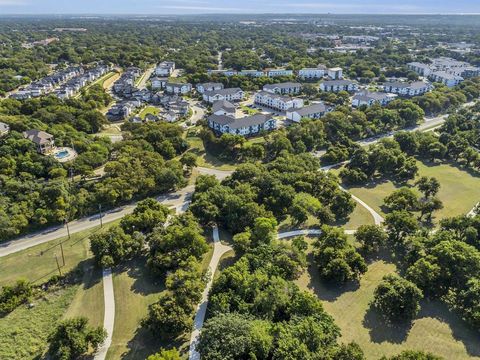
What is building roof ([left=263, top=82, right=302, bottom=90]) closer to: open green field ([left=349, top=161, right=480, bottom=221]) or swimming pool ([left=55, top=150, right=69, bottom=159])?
open green field ([left=349, top=161, right=480, bottom=221])

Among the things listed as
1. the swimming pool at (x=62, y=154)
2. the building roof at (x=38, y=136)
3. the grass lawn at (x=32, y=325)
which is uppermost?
the building roof at (x=38, y=136)

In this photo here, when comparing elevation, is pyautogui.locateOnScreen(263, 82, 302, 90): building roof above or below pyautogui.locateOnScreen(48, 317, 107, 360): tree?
above

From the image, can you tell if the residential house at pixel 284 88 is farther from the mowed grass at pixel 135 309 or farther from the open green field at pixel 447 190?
the mowed grass at pixel 135 309

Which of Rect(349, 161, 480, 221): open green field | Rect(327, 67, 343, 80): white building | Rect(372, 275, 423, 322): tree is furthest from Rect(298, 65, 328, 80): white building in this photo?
Rect(372, 275, 423, 322): tree

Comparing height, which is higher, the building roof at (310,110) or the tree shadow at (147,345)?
the building roof at (310,110)

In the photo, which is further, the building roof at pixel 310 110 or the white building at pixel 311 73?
the white building at pixel 311 73

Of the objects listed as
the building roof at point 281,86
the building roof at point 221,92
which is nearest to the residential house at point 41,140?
the building roof at point 221,92

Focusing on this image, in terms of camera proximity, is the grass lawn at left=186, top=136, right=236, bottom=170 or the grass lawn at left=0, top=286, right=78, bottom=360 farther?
the grass lawn at left=186, top=136, right=236, bottom=170

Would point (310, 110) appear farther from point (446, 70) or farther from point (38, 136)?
point (446, 70)

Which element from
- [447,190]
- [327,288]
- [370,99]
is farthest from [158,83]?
[327,288]
